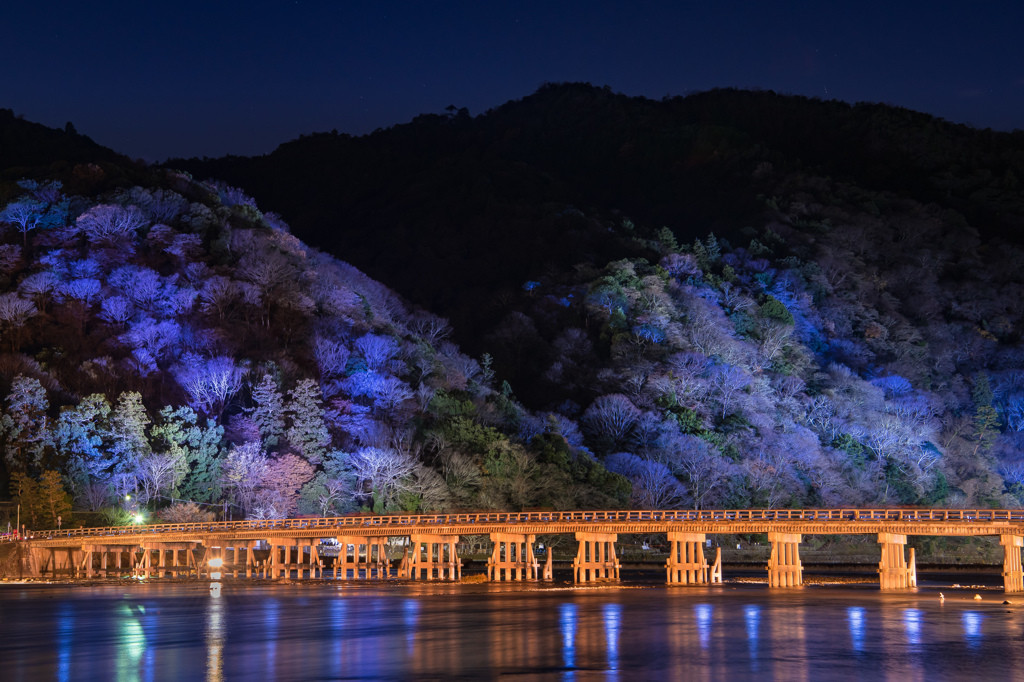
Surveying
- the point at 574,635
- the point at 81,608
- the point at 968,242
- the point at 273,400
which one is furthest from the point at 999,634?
the point at 968,242

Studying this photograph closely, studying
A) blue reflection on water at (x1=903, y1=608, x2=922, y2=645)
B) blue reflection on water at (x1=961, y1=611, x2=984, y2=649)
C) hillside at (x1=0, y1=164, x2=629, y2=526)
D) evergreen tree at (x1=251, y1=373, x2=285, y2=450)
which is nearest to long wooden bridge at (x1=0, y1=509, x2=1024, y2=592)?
hillside at (x1=0, y1=164, x2=629, y2=526)

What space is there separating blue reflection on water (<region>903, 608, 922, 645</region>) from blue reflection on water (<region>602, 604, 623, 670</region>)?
25.0ft

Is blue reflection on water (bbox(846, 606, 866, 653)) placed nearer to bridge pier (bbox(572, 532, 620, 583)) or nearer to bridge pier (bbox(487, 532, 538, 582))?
bridge pier (bbox(572, 532, 620, 583))

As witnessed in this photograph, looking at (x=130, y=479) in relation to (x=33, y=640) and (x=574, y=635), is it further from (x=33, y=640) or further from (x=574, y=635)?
(x=574, y=635)

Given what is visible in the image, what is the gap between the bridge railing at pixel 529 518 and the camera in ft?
147

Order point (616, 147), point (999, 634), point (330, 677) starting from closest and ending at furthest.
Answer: point (330, 677), point (999, 634), point (616, 147)

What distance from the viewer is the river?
939 inches

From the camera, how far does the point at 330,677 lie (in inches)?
900

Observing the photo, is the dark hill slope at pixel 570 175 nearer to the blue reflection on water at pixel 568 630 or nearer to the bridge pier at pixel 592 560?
the bridge pier at pixel 592 560

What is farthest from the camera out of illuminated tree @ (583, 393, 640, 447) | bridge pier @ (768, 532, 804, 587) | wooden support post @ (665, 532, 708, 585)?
illuminated tree @ (583, 393, 640, 447)

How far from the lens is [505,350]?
92.6 metres

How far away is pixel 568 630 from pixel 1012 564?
2193cm

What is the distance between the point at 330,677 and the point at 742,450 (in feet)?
192

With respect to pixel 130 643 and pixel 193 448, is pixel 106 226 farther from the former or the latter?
pixel 130 643
